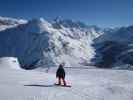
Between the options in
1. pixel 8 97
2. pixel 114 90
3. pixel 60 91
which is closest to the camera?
pixel 8 97

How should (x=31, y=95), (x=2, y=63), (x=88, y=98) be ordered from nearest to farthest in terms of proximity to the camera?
(x=31, y=95) < (x=88, y=98) < (x=2, y=63)

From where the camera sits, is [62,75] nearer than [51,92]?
No

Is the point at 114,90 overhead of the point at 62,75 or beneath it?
beneath

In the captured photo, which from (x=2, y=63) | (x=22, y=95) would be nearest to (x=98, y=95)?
(x=22, y=95)

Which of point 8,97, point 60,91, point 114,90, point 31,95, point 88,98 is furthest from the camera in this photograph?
point 114,90

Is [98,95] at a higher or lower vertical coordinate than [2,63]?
lower

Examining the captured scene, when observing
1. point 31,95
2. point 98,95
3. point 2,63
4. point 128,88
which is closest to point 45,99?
point 31,95

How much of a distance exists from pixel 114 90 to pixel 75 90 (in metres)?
3.86

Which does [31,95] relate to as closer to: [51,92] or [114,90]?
[51,92]

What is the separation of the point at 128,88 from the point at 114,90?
1.99m

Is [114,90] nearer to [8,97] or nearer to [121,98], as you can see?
[121,98]

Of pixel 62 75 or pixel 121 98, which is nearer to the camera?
pixel 121 98

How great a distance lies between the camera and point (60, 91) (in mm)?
17703

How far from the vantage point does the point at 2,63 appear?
152ft
